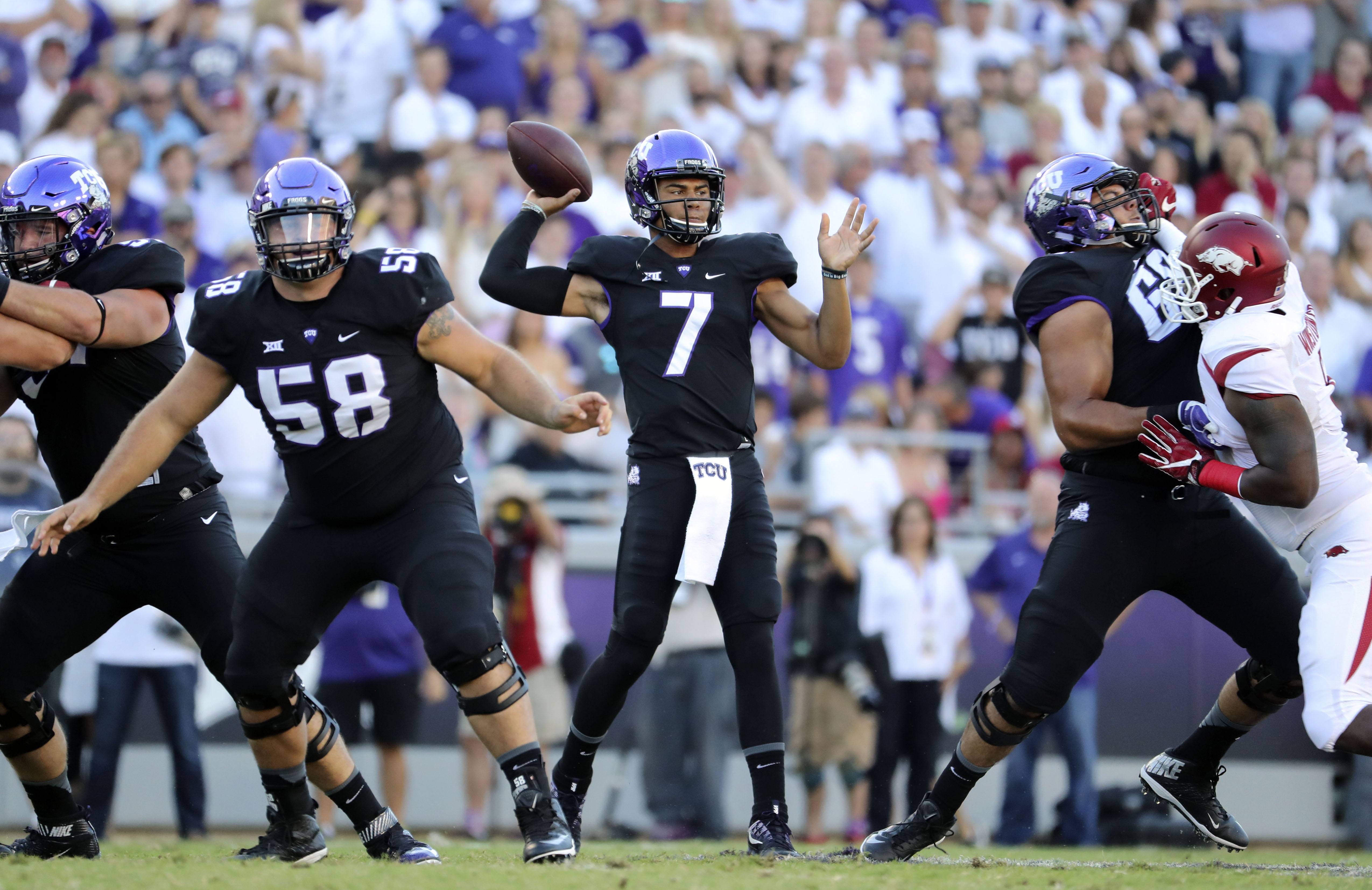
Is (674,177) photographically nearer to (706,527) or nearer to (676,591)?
(706,527)

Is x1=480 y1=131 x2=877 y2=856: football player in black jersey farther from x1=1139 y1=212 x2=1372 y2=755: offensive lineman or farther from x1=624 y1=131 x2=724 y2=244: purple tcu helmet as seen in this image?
x1=1139 y1=212 x2=1372 y2=755: offensive lineman

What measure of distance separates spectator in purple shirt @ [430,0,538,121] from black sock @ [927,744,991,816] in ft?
26.3

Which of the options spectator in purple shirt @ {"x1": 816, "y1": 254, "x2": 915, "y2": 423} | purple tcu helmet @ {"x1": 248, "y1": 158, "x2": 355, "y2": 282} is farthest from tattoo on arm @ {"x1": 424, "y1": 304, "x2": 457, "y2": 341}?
Answer: spectator in purple shirt @ {"x1": 816, "y1": 254, "x2": 915, "y2": 423}

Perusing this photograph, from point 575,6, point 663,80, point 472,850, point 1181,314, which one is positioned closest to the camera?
point 1181,314

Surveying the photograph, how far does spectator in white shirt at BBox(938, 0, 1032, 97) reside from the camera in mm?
13875

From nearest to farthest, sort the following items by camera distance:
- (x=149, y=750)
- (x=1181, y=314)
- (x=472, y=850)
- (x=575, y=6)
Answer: (x=1181, y=314) → (x=472, y=850) → (x=149, y=750) → (x=575, y=6)

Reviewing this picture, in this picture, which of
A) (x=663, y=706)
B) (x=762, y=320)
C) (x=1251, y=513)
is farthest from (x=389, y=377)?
(x=663, y=706)

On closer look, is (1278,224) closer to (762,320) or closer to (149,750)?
(762,320)

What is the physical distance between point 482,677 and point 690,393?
1.27m

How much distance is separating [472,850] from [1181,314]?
360 centimetres

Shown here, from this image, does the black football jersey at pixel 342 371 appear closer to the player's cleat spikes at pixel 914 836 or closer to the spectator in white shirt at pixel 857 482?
the player's cleat spikes at pixel 914 836

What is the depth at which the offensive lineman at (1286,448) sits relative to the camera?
4555mm

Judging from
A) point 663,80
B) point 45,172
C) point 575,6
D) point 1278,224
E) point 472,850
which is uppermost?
point 575,6

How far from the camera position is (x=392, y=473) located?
4.94 metres
